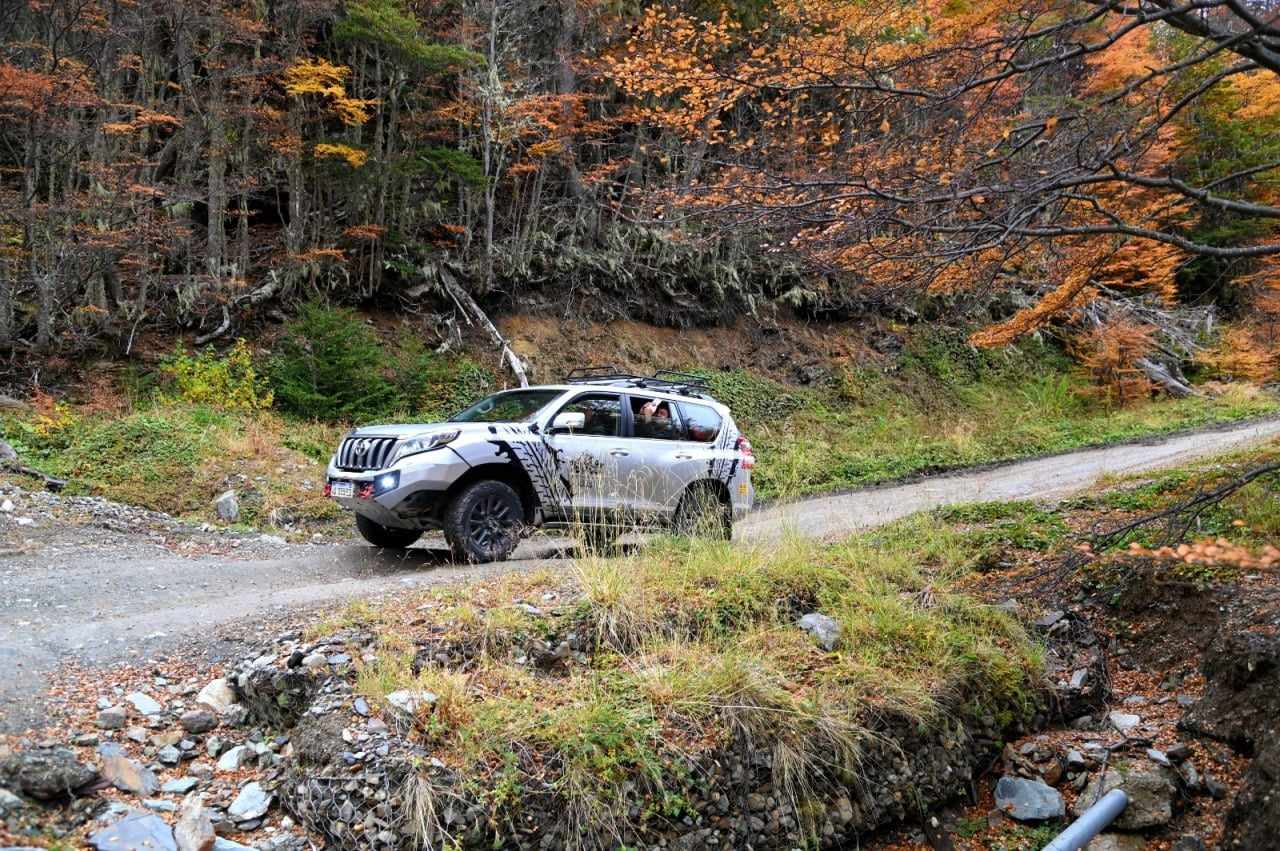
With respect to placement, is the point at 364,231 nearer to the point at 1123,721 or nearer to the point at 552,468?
the point at 552,468

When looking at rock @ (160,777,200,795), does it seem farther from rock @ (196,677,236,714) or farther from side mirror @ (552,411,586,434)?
side mirror @ (552,411,586,434)

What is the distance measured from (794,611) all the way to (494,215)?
14.9m

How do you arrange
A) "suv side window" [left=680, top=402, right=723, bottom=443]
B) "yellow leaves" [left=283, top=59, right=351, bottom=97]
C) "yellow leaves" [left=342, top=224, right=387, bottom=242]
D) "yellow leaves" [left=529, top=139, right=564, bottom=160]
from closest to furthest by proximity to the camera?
"suv side window" [left=680, top=402, right=723, bottom=443]
"yellow leaves" [left=283, top=59, right=351, bottom=97]
"yellow leaves" [left=342, top=224, right=387, bottom=242]
"yellow leaves" [left=529, top=139, right=564, bottom=160]

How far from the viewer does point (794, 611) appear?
6.48m

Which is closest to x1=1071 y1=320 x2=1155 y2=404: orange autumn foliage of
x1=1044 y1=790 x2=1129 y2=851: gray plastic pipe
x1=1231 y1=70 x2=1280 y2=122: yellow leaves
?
x1=1231 y1=70 x2=1280 y2=122: yellow leaves

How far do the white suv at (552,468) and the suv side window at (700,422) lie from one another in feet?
0.05

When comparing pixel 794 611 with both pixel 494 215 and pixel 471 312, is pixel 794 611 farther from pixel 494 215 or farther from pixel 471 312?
pixel 494 215

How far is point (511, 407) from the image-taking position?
910cm

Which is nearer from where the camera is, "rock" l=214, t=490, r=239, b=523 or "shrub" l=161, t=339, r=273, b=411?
"rock" l=214, t=490, r=239, b=523

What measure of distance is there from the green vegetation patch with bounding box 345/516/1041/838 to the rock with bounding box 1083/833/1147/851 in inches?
37.1

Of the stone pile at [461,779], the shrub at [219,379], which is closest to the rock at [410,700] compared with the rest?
the stone pile at [461,779]

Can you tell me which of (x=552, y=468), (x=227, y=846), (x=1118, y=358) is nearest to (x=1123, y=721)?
(x=552, y=468)

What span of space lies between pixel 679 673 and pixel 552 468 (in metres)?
3.65

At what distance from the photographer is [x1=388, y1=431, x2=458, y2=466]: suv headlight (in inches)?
310
